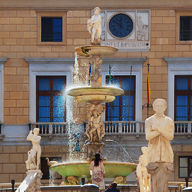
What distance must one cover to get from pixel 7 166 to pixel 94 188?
25.5m

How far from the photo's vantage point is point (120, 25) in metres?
48.3

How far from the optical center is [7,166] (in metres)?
47.7

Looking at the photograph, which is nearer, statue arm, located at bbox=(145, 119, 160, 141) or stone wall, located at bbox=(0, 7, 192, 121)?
statue arm, located at bbox=(145, 119, 160, 141)

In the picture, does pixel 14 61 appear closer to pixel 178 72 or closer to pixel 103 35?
pixel 103 35

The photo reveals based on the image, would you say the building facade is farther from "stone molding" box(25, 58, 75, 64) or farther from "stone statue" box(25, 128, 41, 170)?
"stone statue" box(25, 128, 41, 170)

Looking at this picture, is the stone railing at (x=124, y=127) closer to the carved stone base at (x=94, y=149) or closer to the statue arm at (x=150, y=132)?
the carved stone base at (x=94, y=149)

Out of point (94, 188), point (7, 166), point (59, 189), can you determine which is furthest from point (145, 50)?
point (94, 188)

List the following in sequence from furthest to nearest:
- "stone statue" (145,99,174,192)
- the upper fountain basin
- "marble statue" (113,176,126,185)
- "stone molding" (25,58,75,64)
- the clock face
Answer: the clock face < "stone molding" (25,58,75,64) < the upper fountain basin < "marble statue" (113,176,126,185) < "stone statue" (145,99,174,192)

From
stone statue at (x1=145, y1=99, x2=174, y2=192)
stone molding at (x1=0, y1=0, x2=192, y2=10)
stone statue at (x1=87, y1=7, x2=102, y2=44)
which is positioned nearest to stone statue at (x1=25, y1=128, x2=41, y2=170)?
stone statue at (x1=87, y1=7, x2=102, y2=44)

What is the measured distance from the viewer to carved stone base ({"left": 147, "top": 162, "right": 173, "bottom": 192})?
22.0m

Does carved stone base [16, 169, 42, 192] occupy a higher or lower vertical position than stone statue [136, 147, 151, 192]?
lower

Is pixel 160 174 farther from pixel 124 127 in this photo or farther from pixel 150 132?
pixel 124 127

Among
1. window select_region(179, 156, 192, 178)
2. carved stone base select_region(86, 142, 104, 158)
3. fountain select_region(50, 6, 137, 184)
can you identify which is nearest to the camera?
fountain select_region(50, 6, 137, 184)

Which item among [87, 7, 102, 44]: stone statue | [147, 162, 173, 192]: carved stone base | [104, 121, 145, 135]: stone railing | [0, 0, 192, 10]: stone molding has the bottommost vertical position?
[147, 162, 173, 192]: carved stone base
